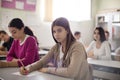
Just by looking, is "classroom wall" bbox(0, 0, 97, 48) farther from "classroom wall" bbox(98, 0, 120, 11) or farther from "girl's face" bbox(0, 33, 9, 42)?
"classroom wall" bbox(98, 0, 120, 11)

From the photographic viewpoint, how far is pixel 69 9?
20.4 feet

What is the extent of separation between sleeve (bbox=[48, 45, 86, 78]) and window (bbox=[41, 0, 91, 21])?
3.89m

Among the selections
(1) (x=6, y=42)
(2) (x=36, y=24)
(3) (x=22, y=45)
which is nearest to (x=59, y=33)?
(3) (x=22, y=45)

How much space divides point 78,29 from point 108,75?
3.59m

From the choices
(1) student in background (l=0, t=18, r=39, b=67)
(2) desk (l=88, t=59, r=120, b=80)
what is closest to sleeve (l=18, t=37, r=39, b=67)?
(1) student in background (l=0, t=18, r=39, b=67)

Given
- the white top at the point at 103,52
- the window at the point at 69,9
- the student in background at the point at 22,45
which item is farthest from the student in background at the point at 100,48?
the window at the point at 69,9

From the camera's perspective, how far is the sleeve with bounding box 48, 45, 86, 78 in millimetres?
1826

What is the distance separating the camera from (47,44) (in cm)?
573

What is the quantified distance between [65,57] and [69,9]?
4358mm

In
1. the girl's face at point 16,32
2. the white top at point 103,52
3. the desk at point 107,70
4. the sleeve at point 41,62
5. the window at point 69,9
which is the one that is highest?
the window at point 69,9

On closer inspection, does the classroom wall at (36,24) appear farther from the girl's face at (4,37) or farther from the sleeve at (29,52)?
the sleeve at (29,52)

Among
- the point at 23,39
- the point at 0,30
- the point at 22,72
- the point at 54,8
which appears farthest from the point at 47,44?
the point at 22,72

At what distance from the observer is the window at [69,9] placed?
5.75 m

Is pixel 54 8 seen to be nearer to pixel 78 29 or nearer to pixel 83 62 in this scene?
pixel 78 29
